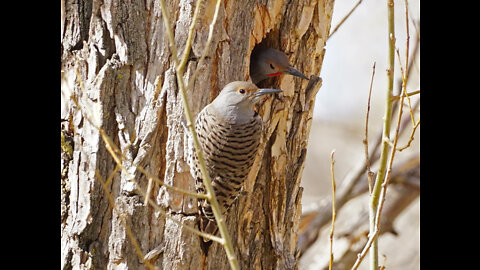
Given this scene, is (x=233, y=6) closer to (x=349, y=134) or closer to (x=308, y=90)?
(x=308, y=90)

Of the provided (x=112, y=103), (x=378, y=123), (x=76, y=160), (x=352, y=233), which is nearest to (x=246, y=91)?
(x=112, y=103)

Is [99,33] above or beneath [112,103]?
above

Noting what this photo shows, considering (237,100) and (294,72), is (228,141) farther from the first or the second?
(294,72)

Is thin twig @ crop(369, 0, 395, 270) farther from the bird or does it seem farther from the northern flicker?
the bird

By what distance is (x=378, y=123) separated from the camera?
8.37 metres

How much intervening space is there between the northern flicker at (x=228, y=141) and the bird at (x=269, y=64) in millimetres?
398

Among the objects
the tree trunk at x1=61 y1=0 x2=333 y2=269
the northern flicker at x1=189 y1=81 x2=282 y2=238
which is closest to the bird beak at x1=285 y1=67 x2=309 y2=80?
the tree trunk at x1=61 y1=0 x2=333 y2=269

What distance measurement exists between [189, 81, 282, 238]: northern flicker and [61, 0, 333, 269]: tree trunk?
0.11 m

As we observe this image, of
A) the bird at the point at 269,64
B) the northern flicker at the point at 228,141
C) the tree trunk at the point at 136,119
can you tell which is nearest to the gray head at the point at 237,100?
the northern flicker at the point at 228,141

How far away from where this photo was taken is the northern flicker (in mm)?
3061

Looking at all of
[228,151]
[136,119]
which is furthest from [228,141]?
[136,119]

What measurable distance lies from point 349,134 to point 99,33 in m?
5.98

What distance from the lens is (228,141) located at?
3.14m

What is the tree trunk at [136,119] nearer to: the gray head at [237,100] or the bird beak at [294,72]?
the gray head at [237,100]
